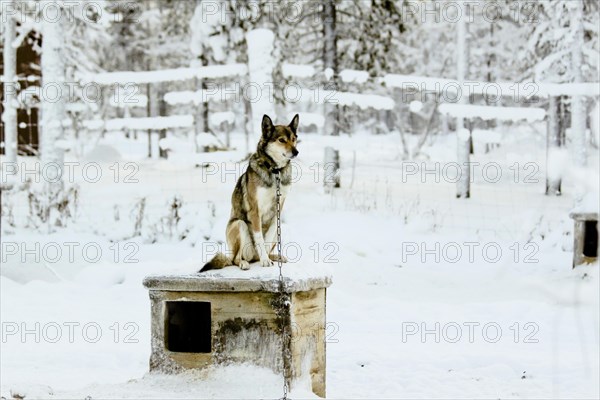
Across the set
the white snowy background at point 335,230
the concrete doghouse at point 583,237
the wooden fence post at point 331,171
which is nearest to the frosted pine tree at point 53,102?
the white snowy background at point 335,230

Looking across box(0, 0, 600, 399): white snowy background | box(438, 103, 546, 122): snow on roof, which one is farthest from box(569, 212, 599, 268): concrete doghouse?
box(438, 103, 546, 122): snow on roof

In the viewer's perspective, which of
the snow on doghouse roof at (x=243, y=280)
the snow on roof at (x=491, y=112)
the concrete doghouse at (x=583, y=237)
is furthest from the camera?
the snow on roof at (x=491, y=112)

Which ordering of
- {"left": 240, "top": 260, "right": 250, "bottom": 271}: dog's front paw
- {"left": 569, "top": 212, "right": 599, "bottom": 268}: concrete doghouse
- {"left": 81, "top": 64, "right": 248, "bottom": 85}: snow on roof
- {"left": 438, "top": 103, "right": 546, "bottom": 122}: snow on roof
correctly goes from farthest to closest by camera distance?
1. {"left": 438, "top": 103, "right": 546, "bottom": 122}: snow on roof
2. {"left": 81, "top": 64, "right": 248, "bottom": 85}: snow on roof
3. {"left": 569, "top": 212, "right": 599, "bottom": 268}: concrete doghouse
4. {"left": 240, "top": 260, "right": 250, "bottom": 271}: dog's front paw

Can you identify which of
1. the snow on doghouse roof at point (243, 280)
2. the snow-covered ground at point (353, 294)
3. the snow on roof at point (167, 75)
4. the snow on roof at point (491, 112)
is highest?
the snow on roof at point (167, 75)

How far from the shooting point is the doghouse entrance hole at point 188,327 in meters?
6.17

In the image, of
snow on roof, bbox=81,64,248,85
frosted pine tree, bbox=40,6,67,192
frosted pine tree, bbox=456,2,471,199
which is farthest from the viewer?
frosted pine tree, bbox=456,2,471,199

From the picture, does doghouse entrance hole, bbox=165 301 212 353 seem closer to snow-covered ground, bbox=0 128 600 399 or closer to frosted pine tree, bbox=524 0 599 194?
snow-covered ground, bbox=0 128 600 399

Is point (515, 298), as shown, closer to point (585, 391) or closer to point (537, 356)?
point (537, 356)

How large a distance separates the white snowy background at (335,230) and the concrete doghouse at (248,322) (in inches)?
5.3

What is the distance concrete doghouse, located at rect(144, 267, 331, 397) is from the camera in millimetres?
5594

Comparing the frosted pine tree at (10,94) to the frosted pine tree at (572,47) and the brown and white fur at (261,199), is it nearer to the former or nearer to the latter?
the frosted pine tree at (572,47)

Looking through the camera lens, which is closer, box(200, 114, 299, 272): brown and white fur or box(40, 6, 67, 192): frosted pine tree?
box(200, 114, 299, 272): brown and white fur

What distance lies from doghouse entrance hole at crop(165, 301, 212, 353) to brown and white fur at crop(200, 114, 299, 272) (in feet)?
1.79

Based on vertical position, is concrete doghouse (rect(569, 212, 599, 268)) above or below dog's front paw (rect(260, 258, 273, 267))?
below
